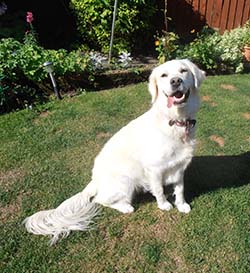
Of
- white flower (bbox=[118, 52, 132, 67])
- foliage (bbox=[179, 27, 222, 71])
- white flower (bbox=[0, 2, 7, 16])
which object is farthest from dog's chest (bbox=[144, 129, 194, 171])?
white flower (bbox=[0, 2, 7, 16])

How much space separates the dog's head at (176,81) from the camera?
8.86 feet

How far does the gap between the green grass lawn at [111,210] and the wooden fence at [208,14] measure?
8.95ft

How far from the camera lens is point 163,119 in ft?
9.70

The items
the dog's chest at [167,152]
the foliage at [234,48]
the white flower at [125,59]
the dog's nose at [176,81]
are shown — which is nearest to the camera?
the dog's nose at [176,81]

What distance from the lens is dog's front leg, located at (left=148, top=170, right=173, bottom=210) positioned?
120 inches

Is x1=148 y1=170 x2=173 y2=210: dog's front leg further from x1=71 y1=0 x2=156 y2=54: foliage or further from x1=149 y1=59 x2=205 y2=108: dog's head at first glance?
x1=71 y1=0 x2=156 y2=54: foliage

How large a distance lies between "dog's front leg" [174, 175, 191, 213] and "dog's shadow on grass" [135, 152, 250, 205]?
13 centimetres

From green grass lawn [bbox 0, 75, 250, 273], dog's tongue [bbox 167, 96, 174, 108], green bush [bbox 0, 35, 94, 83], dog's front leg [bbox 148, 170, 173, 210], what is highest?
dog's tongue [bbox 167, 96, 174, 108]

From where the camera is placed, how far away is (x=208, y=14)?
7.45 m

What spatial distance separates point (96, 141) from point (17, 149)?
90 cm

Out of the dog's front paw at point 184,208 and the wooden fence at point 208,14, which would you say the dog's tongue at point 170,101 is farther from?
the wooden fence at point 208,14

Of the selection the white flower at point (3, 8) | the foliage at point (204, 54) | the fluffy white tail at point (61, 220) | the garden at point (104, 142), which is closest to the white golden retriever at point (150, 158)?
the fluffy white tail at point (61, 220)

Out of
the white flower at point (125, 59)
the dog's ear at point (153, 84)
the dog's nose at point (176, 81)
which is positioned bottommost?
the white flower at point (125, 59)

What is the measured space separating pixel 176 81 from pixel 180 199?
3.76 feet
